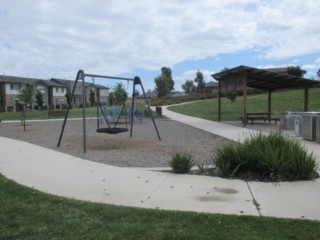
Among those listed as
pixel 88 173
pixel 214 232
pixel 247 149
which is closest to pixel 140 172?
pixel 88 173

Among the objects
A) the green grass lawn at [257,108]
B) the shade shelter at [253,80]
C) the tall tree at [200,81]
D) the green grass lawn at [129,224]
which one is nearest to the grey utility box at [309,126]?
the shade shelter at [253,80]

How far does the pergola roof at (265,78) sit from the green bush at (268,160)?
1141 cm

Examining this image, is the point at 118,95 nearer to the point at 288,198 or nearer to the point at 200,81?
the point at 288,198

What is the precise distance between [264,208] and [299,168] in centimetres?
211

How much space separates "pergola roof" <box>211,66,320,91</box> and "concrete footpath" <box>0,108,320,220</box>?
490 inches

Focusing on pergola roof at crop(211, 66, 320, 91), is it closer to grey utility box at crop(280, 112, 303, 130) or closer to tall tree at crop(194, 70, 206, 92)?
grey utility box at crop(280, 112, 303, 130)

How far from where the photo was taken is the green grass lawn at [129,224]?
12.5 feet

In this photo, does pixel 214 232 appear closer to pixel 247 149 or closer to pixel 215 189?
Answer: pixel 215 189

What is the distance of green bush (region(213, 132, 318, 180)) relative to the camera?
6.55 meters

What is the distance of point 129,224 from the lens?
13.5 ft

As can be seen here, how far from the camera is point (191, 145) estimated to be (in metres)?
11.5

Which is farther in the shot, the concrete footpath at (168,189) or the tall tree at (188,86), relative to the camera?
the tall tree at (188,86)

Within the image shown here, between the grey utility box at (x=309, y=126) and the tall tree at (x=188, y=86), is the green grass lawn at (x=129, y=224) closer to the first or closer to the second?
the grey utility box at (x=309, y=126)

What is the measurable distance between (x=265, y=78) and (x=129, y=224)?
57.0ft
